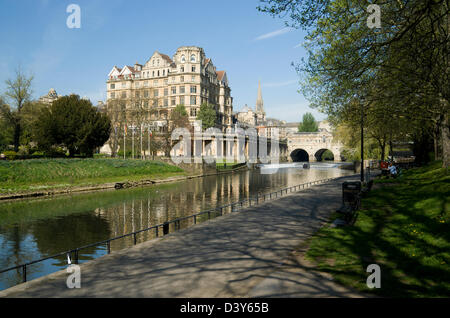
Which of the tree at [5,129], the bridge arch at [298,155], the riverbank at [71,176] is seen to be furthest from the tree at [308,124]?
the tree at [5,129]

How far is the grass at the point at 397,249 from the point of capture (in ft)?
27.3

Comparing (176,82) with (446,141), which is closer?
(446,141)

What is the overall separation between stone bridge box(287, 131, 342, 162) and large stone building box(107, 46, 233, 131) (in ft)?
140

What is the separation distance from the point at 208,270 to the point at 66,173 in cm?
3772

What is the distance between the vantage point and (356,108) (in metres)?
25.2

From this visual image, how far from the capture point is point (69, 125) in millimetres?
50719

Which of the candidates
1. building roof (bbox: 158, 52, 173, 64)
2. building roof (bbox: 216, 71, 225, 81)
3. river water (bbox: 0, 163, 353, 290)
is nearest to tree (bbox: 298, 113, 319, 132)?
building roof (bbox: 216, 71, 225, 81)

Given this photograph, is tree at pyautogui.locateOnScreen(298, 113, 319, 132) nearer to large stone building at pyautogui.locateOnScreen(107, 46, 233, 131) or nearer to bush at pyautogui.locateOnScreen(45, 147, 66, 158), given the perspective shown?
large stone building at pyautogui.locateOnScreen(107, 46, 233, 131)

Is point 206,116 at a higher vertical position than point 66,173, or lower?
higher

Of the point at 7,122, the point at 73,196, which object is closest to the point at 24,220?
the point at 73,196

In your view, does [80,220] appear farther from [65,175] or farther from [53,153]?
[53,153]

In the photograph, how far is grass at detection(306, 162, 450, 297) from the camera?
8.32 metres

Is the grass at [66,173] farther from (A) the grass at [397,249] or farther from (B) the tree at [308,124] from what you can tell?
(B) the tree at [308,124]

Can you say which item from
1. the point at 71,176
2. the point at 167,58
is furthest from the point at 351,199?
the point at 167,58
